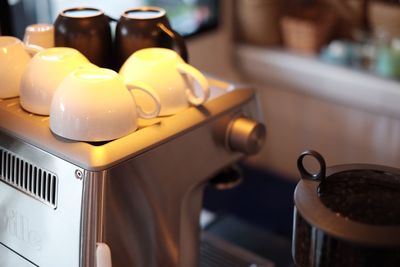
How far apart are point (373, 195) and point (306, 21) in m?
1.26

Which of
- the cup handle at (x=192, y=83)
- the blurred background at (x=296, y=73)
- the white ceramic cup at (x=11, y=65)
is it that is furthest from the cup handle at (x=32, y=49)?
the blurred background at (x=296, y=73)

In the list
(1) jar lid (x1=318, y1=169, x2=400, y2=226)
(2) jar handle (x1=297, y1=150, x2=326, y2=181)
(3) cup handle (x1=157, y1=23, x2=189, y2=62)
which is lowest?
(1) jar lid (x1=318, y1=169, x2=400, y2=226)

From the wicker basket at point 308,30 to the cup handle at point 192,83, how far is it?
3.39 ft

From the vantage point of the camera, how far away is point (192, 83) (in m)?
0.79

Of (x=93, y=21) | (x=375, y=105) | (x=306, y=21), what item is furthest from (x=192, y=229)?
(x=306, y=21)

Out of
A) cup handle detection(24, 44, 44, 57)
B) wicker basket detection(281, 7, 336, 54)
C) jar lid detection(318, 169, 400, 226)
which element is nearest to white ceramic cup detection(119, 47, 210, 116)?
cup handle detection(24, 44, 44, 57)

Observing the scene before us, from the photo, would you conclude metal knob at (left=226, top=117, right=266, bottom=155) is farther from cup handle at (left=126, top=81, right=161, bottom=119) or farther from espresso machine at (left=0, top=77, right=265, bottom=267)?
cup handle at (left=126, top=81, right=161, bottom=119)

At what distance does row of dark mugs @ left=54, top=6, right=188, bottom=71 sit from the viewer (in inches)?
31.3

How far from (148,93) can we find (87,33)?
Result: 0.15m

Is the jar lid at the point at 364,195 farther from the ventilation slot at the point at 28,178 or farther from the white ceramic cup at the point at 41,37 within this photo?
the white ceramic cup at the point at 41,37

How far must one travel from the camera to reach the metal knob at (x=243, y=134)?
2.66ft

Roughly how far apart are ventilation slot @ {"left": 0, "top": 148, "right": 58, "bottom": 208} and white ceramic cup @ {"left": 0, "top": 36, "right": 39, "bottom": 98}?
0.09 metres

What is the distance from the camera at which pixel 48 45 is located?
2.80ft

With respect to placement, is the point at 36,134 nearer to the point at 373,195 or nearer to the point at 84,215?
the point at 84,215
